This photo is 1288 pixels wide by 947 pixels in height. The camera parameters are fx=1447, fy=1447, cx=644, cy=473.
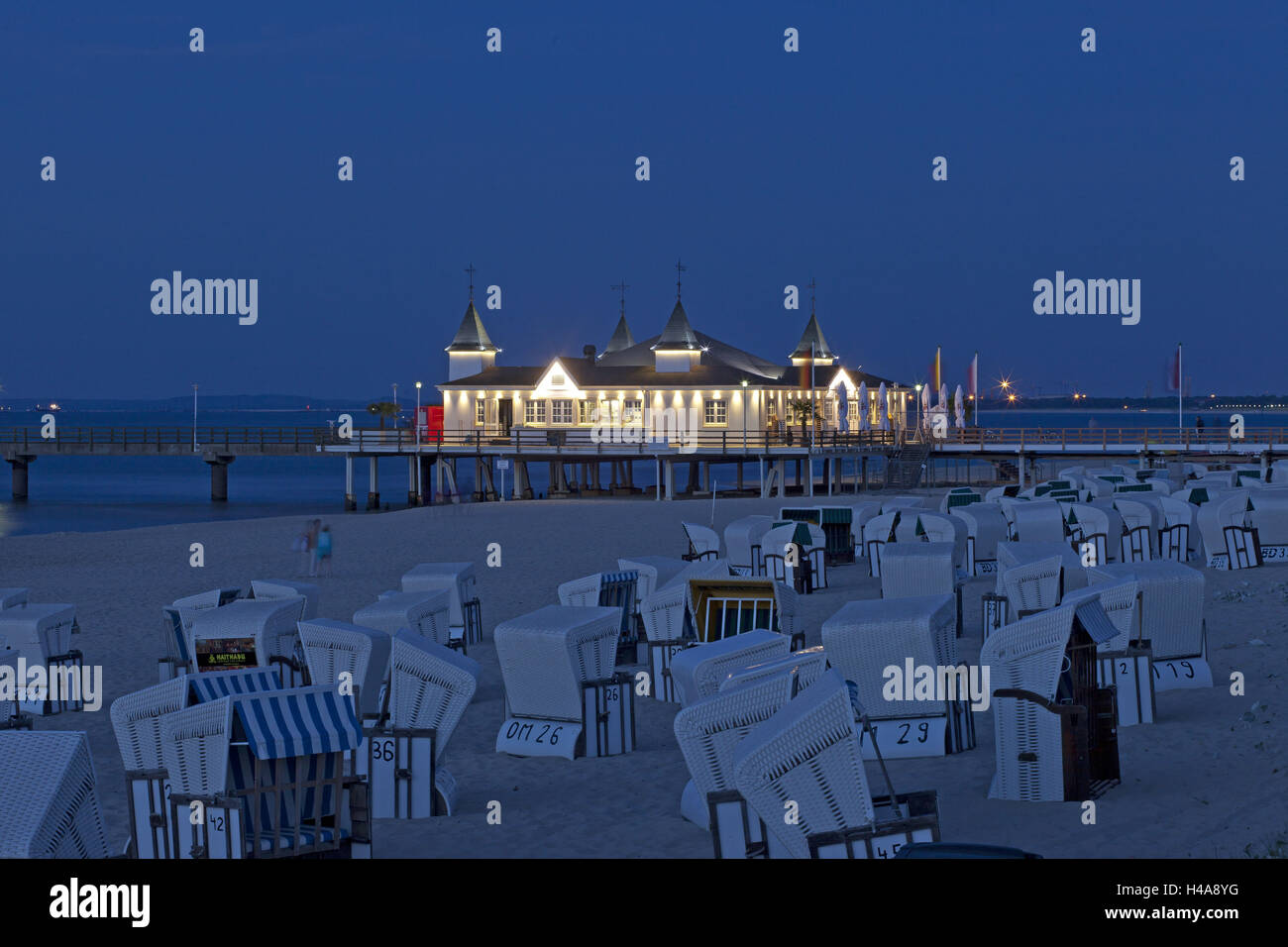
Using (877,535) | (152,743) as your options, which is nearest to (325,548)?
(877,535)

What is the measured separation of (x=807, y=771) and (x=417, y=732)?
3.25 metres

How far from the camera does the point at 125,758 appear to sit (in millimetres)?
7770

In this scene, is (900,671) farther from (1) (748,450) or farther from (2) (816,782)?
(1) (748,450)

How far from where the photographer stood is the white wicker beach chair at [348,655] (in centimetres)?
1062

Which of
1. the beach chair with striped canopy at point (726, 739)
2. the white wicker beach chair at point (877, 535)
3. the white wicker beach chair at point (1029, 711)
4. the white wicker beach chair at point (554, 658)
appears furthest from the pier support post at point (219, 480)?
the beach chair with striped canopy at point (726, 739)

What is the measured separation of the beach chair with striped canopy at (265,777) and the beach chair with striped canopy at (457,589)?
788 centimetres

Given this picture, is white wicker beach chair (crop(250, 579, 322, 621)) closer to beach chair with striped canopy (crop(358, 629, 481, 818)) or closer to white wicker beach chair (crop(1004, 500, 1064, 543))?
beach chair with striped canopy (crop(358, 629, 481, 818))

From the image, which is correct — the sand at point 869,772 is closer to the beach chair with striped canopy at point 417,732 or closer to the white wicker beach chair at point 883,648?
the beach chair with striped canopy at point 417,732

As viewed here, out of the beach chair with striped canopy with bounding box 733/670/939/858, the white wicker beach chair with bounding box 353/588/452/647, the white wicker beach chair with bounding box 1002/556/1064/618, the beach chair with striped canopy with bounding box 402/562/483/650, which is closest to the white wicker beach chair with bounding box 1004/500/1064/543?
the white wicker beach chair with bounding box 1002/556/1064/618

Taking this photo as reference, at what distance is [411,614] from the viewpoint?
41.4ft

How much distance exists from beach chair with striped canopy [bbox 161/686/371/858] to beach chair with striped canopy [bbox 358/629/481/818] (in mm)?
1408

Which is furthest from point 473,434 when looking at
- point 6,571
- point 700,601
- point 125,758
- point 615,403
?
point 125,758
